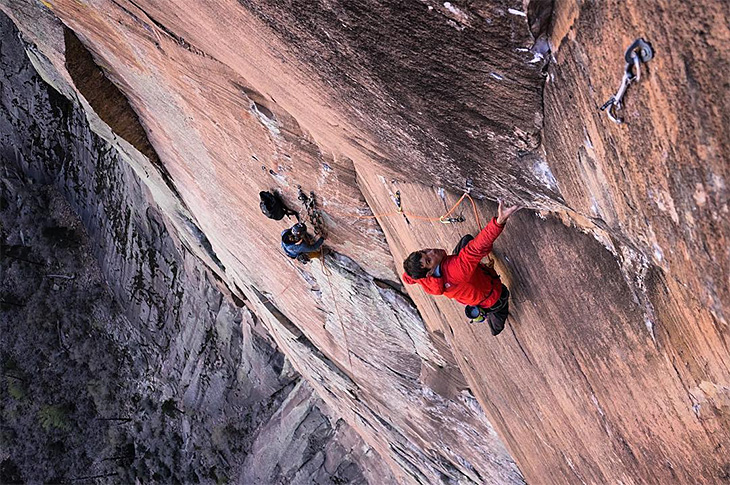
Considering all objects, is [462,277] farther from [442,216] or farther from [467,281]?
[442,216]

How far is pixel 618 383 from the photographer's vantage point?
2652 millimetres

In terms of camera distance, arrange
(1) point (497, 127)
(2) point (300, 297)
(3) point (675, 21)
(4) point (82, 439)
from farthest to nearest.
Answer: (4) point (82, 439) → (2) point (300, 297) → (1) point (497, 127) → (3) point (675, 21)

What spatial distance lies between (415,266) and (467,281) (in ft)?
1.03

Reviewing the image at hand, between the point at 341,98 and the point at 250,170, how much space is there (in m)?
2.82

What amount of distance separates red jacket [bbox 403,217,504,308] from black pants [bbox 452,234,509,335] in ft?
0.19

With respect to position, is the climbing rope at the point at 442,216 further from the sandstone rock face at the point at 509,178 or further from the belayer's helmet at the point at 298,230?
the belayer's helmet at the point at 298,230

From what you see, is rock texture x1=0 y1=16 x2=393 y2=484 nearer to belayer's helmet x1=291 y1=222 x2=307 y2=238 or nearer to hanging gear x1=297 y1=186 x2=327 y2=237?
hanging gear x1=297 y1=186 x2=327 y2=237

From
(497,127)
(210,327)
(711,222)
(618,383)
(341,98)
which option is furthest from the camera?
(210,327)

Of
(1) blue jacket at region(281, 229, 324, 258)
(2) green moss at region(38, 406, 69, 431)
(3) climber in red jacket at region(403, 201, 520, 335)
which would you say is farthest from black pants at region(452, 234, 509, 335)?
(2) green moss at region(38, 406, 69, 431)

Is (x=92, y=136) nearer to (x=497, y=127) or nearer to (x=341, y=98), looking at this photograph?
(x=341, y=98)

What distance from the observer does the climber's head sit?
3092 millimetres

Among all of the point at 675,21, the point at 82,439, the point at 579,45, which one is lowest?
the point at 82,439

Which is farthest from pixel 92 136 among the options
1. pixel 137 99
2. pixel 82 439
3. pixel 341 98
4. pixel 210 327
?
pixel 341 98

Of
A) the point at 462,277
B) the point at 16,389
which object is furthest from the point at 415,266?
the point at 16,389
